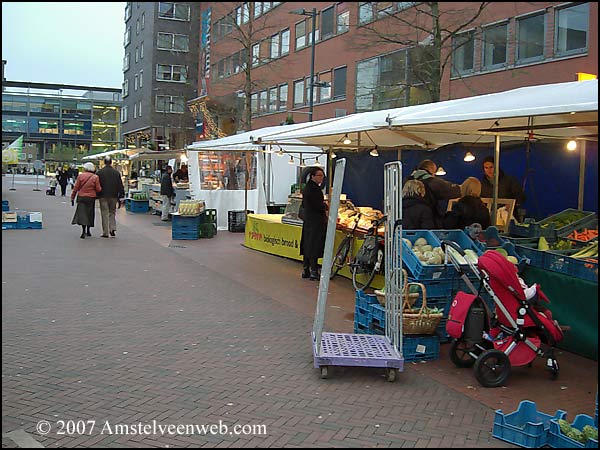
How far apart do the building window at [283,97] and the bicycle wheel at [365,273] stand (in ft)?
95.8

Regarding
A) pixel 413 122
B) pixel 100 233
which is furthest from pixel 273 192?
pixel 413 122

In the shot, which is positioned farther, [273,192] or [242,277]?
[273,192]

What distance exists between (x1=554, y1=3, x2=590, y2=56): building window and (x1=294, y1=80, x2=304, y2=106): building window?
62.5 feet

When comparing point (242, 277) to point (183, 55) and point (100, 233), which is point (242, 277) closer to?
Answer: point (100, 233)

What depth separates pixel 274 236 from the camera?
44.0 ft

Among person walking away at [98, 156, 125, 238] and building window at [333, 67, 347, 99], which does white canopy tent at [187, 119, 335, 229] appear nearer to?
person walking away at [98, 156, 125, 238]

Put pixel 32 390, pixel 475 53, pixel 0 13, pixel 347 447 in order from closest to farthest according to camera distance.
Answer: pixel 0 13 < pixel 347 447 < pixel 32 390 < pixel 475 53

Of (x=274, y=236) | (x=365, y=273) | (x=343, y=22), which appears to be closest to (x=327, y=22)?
(x=343, y=22)

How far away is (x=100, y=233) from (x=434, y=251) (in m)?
12.7

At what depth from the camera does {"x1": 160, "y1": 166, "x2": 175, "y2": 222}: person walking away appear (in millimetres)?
20891

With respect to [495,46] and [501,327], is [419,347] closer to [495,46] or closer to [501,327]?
[501,327]

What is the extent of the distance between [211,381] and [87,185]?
11.0 meters

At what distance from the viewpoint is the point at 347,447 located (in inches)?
160

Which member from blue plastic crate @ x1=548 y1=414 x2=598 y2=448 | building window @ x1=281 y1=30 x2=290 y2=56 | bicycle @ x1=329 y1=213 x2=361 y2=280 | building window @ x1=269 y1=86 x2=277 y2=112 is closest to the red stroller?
blue plastic crate @ x1=548 y1=414 x2=598 y2=448
